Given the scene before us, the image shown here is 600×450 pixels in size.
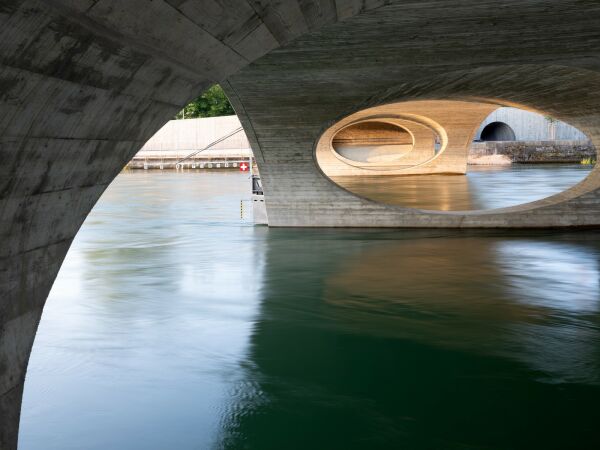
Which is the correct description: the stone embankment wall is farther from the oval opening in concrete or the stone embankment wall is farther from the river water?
the river water

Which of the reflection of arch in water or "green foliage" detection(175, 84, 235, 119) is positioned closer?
the reflection of arch in water

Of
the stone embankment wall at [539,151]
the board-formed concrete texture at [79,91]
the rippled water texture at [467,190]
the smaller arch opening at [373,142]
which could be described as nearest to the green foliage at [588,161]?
the stone embankment wall at [539,151]

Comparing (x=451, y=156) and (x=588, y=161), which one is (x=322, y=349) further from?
(x=588, y=161)

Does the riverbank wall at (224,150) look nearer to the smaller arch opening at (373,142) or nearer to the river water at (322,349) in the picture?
the smaller arch opening at (373,142)

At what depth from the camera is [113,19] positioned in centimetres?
245

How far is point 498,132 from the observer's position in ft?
196

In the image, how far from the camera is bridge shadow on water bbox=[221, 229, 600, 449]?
18.9 feet

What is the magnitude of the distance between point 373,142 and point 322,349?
37906 mm

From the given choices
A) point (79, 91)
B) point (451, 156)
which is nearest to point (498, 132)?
point (451, 156)

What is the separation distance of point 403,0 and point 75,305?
6.30 metres

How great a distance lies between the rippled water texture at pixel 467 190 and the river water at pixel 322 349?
28.1ft

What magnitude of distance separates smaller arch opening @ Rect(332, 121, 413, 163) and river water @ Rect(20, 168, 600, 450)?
98.2 feet

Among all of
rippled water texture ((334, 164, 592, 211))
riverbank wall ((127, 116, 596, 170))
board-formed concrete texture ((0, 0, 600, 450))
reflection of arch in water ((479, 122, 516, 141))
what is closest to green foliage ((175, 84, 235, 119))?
riverbank wall ((127, 116, 596, 170))

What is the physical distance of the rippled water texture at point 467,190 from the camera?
2316cm
